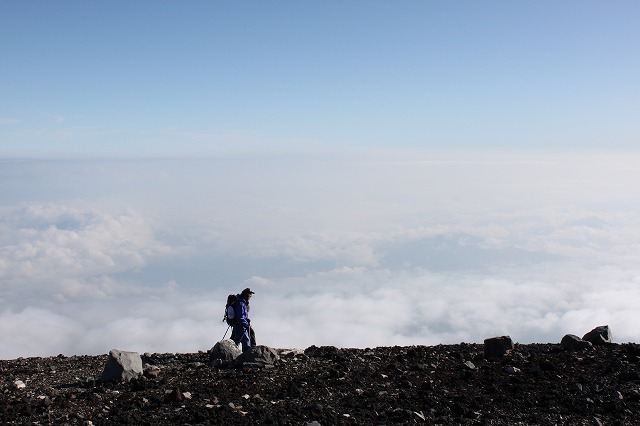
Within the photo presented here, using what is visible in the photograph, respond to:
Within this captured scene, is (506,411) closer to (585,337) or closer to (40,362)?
(585,337)

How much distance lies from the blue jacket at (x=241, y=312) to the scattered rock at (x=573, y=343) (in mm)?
9436

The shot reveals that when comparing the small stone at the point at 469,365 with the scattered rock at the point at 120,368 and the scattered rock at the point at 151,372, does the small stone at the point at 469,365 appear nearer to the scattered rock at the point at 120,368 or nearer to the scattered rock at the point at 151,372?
the scattered rock at the point at 151,372

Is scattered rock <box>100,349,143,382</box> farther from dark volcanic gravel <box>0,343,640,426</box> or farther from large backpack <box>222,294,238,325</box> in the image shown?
large backpack <box>222,294,238,325</box>

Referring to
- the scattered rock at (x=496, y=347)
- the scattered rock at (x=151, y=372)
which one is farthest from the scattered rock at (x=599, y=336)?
the scattered rock at (x=151, y=372)

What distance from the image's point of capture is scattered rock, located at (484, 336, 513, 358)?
1764 centimetres

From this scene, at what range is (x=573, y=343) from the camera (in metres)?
18.3

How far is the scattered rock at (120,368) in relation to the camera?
1510 cm

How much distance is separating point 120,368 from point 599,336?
13.8 metres

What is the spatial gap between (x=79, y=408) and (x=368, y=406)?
19.7 ft

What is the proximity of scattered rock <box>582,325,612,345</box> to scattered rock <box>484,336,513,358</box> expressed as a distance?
3.08 metres

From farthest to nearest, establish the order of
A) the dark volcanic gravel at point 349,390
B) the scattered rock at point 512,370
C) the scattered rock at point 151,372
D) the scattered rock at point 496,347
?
the scattered rock at point 496,347 → the scattered rock at point 512,370 → the scattered rock at point 151,372 → the dark volcanic gravel at point 349,390

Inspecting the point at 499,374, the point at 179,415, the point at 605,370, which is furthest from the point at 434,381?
the point at 179,415

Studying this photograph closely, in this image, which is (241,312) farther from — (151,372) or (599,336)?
(599,336)

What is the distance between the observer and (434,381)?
49.6 feet
